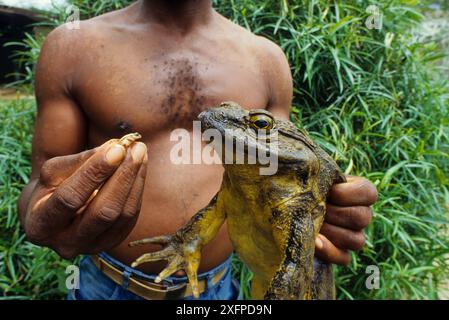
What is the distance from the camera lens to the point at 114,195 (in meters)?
1.10

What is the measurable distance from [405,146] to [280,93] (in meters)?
1.36

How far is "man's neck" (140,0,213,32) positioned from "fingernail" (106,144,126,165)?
90cm

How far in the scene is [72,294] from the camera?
181 centimetres

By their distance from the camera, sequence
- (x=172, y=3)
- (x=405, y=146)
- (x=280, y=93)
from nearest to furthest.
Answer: (x=172, y=3)
(x=280, y=93)
(x=405, y=146)

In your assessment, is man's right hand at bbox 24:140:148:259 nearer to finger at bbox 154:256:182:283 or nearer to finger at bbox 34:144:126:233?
finger at bbox 34:144:126:233

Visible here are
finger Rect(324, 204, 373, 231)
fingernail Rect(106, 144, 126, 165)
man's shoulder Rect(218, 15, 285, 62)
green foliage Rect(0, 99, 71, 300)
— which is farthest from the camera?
green foliage Rect(0, 99, 71, 300)

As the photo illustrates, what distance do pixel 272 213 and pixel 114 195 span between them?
1.56 ft

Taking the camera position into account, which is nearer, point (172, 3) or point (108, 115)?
point (108, 115)

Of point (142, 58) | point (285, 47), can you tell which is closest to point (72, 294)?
point (142, 58)

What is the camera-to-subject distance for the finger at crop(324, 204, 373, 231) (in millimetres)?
1396

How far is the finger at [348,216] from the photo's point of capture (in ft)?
4.58

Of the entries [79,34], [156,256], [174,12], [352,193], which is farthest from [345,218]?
[79,34]

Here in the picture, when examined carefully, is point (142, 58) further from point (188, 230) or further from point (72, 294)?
point (72, 294)

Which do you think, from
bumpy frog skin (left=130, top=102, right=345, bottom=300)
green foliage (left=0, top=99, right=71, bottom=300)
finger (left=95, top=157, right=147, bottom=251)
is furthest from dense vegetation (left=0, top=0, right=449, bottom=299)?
finger (left=95, top=157, right=147, bottom=251)
